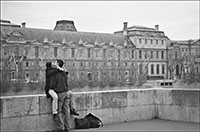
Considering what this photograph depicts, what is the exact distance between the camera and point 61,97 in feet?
24.2

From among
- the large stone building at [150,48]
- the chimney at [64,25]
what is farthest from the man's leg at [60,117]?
the chimney at [64,25]

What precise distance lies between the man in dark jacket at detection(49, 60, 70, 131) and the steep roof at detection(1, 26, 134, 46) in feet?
177

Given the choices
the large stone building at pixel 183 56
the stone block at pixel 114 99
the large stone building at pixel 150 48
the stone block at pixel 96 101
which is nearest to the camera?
the stone block at pixel 96 101

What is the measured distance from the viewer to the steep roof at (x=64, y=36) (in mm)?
61184

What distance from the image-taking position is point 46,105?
301 inches

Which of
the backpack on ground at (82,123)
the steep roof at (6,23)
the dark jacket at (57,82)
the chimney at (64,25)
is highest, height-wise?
the chimney at (64,25)

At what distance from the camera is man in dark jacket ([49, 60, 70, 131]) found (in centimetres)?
731

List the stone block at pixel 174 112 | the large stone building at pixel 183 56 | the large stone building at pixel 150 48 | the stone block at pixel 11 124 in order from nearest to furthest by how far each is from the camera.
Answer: the stone block at pixel 11 124 → the stone block at pixel 174 112 → the large stone building at pixel 150 48 → the large stone building at pixel 183 56

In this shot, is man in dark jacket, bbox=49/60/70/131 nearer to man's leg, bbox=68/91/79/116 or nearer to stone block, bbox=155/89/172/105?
man's leg, bbox=68/91/79/116

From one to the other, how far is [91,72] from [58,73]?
60483mm

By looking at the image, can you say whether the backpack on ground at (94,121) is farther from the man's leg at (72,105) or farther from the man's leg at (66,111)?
the man's leg at (66,111)

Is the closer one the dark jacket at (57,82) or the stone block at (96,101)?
the dark jacket at (57,82)

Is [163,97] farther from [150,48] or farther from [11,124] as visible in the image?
[150,48]

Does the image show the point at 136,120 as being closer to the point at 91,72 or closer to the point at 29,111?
the point at 29,111
